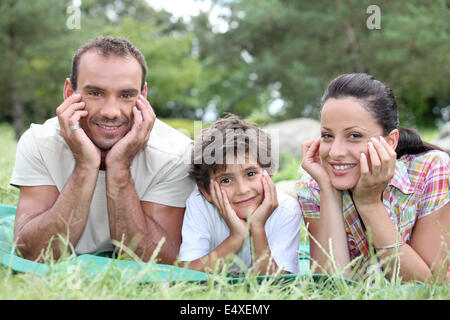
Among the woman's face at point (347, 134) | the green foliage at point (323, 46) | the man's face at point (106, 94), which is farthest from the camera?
the green foliage at point (323, 46)

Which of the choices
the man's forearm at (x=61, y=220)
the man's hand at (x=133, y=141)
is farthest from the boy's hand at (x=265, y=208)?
the man's forearm at (x=61, y=220)

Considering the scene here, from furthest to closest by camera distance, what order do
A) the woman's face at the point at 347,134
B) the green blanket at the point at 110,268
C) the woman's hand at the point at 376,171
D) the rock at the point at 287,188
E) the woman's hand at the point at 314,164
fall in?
the rock at the point at 287,188 → the woman's hand at the point at 314,164 → the woman's face at the point at 347,134 → the woman's hand at the point at 376,171 → the green blanket at the point at 110,268

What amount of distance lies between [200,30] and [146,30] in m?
5.06

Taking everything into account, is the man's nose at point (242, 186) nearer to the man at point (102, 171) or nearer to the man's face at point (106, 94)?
the man at point (102, 171)

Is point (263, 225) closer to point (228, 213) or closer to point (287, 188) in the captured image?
point (228, 213)

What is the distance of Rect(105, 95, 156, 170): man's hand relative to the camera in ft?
10.8

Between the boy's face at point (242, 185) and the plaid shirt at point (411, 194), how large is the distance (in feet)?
1.98

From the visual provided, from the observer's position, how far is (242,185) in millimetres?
3158

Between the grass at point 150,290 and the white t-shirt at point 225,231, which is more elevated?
the white t-shirt at point 225,231

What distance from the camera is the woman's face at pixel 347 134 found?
2.86 meters

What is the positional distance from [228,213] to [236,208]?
0.16m

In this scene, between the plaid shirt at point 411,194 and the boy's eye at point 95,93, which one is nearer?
the plaid shirt at point 411,194
